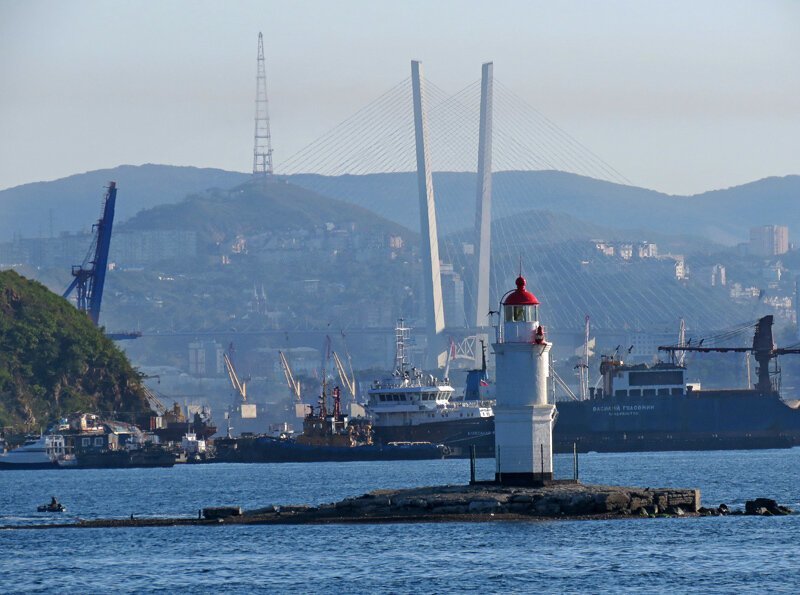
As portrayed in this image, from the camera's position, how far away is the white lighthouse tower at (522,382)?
44.7 m

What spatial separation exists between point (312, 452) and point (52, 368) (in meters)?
30.6

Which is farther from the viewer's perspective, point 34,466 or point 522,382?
point 34,466

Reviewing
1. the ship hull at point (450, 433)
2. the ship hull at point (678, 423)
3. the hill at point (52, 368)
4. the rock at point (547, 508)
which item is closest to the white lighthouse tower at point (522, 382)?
the rock at point (547, 508)

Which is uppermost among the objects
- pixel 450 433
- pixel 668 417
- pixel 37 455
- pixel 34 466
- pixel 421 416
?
pixel 668 417

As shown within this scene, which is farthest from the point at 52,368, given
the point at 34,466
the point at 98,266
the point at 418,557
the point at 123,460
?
the point at 418,557

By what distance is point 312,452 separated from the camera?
113562 mm

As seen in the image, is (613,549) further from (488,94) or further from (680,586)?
(488,94)

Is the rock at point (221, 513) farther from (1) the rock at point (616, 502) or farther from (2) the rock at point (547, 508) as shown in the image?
(1) the rock at point (616, 502)

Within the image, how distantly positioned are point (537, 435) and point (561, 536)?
8.99 ft

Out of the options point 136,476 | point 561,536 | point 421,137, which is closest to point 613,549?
point 561,536

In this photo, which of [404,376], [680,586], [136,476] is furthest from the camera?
[404,376]

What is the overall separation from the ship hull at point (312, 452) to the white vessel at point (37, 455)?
10.5 metres

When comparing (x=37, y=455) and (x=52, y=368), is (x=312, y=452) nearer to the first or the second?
(x=37, y=455)

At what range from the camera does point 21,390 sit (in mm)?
136000
